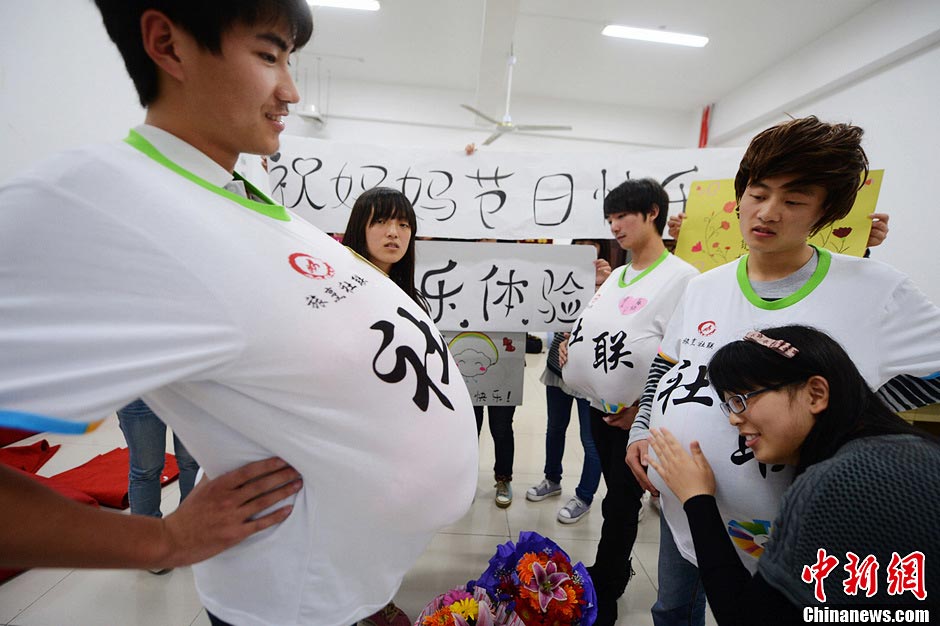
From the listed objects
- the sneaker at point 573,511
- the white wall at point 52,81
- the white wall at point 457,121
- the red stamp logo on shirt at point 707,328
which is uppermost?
the white wall at point 457,121

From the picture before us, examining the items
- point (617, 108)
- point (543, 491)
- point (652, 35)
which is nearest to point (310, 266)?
point (543, 491)

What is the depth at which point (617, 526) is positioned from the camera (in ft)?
4.27

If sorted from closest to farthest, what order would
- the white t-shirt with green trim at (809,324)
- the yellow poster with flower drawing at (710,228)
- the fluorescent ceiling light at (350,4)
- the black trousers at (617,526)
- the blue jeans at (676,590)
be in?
the white t-shirt with green trim at (809,324) < the blue jeans at (676,590) < the black trousers at (617,526) < the yellow poster with flower drawing at (710,228) < the fluorescent ceiling light at (350,4)

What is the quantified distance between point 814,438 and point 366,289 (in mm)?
735

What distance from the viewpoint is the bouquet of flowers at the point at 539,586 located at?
1174 millimetres

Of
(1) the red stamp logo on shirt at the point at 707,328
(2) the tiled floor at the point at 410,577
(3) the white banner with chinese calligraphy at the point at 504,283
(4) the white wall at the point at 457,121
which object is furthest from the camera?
(4) the white wall at the point at 457,121

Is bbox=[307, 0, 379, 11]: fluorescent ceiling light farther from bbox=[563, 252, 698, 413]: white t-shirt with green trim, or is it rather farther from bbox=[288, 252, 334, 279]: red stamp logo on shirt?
bbox=[288, 252, 334, 279]: red stamp logo on shirt

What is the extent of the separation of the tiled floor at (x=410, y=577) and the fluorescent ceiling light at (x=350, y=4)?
4021 millimetres

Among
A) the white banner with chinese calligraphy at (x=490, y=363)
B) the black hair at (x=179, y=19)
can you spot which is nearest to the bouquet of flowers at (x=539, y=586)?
the white banner with chinese calligraphy at (x=490, y=363)

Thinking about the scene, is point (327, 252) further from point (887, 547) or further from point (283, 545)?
point (887, 547)

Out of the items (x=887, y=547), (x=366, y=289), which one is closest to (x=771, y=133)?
(x=887, y=547)

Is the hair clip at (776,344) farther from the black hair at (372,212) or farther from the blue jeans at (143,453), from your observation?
the blue jeans at (143,453)

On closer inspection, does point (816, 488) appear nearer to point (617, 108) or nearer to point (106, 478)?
point (106, 478)

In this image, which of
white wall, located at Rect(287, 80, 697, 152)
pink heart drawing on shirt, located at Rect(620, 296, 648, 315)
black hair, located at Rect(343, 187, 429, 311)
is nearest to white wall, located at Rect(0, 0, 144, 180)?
black hair, located at Rect(343, 187, 429, 311)
